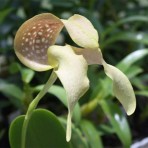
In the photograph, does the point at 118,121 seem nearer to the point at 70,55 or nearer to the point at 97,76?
the point at 97,76

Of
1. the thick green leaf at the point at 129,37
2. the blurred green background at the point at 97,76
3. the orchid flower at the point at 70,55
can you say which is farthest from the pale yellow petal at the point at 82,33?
the thick green leaf at the point at 129,37

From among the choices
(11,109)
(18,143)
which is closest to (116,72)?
(18,143)

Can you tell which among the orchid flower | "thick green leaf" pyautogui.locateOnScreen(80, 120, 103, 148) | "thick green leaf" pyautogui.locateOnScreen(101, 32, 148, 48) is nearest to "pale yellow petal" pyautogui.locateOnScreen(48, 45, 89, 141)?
the orchid flower

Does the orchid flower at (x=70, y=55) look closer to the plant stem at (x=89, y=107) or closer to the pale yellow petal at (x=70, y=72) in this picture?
the pale yellow petal at (x=70, y=72)

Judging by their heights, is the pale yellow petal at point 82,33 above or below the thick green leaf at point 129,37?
above

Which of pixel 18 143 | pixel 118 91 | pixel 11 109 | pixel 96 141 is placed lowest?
pixel 11 109

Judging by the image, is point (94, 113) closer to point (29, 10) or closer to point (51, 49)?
point (29, 10)

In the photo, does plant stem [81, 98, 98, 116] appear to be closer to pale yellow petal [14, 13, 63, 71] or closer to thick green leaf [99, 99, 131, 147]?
thick green leaf [99, 99, 131, 147]
